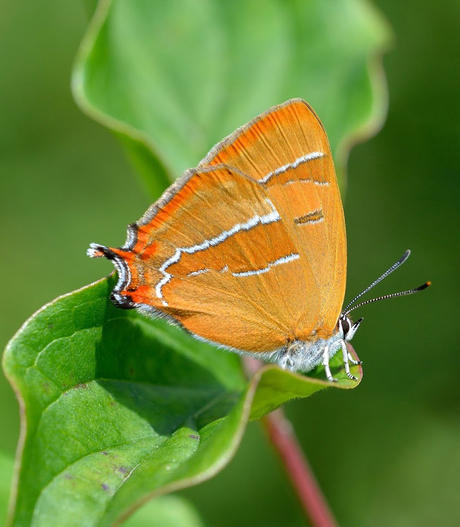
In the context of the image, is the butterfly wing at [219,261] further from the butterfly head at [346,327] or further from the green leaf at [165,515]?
the green leaf at [165,515]

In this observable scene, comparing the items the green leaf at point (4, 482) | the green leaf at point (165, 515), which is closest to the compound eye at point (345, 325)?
the green leaf at point (165, 515)

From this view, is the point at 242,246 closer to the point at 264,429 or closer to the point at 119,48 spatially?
the point at 264,429

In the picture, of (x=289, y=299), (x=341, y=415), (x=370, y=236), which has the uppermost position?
(x=289, y=299)

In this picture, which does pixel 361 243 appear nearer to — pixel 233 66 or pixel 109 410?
pixel 233 66

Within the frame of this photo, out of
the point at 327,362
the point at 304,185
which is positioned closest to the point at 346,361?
the point at 327,362

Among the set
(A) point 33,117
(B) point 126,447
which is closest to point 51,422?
(B) point 126,447
